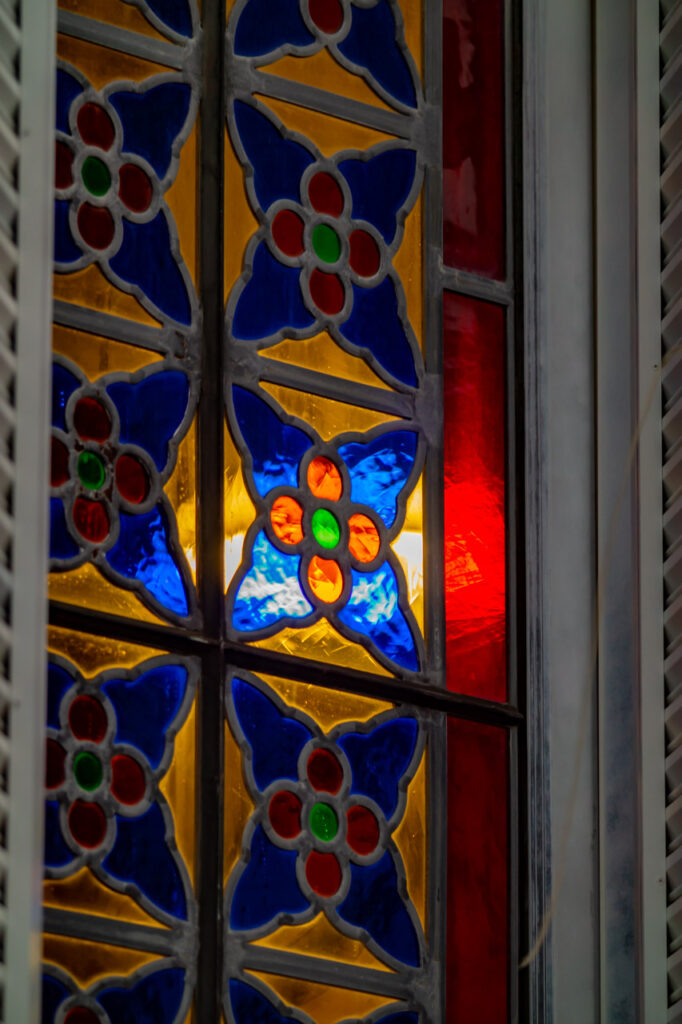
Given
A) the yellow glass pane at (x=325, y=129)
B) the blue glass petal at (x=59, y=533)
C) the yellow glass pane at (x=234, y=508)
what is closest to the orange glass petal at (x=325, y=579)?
the yellow glass pane at (x=234, y=508)

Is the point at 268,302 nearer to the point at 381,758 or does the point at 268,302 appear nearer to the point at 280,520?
the point at 280,520

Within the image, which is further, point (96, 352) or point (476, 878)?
point (476, 878)

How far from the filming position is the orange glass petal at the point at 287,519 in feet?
7.22

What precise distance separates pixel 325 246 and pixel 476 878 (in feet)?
2.85

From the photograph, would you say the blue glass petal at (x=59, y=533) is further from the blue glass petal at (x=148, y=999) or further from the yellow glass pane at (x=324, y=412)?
the blue glass petal at (x=148, y=999)

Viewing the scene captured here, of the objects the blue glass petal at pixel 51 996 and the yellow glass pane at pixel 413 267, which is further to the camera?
the yellow glass pane at pixel 413 267

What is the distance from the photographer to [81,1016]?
77.2 inches

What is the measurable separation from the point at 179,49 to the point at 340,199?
0.29 metres

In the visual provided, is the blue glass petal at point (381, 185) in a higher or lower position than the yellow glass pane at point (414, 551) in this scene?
higher

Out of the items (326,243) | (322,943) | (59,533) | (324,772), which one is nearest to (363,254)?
(326,243)

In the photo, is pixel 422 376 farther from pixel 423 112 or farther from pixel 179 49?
pixel 179 49

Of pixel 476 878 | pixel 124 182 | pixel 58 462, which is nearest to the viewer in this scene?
pixel 58 462

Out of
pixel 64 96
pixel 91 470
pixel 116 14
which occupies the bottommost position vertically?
pixel 91 470

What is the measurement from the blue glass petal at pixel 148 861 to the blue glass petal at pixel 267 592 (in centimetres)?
27
